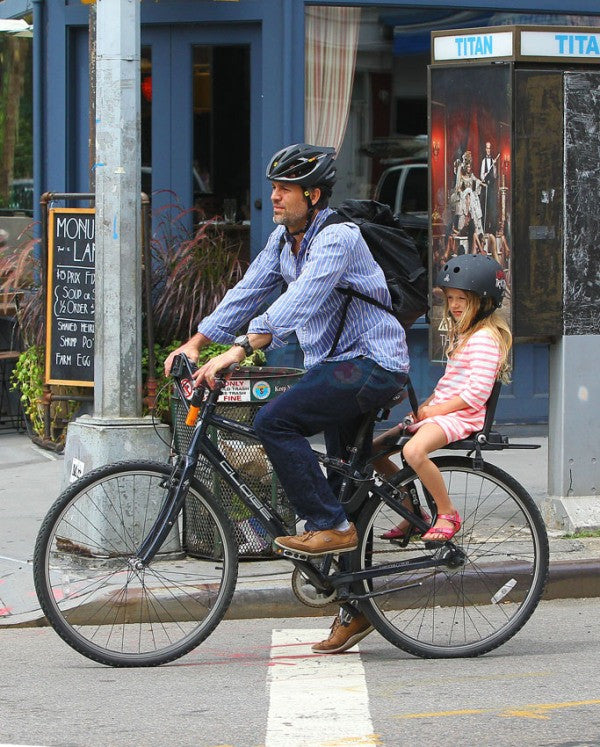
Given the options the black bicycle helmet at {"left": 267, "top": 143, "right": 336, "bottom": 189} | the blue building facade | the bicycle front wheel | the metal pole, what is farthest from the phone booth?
the blue building facade

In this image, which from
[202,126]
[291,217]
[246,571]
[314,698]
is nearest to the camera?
[314,698]

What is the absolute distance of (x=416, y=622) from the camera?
17.9ft

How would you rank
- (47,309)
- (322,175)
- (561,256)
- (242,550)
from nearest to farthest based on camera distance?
(322,175) → (242,550) → (561,256) → (47,309)

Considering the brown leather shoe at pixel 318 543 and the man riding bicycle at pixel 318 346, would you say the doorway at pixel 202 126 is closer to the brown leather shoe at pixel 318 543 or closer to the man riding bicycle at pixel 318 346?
the man riding bicycle at pixel 318 346

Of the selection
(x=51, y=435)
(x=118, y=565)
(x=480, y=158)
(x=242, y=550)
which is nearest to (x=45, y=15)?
(x=51, y=435)

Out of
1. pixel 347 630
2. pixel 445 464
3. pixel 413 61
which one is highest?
pixel 413 61

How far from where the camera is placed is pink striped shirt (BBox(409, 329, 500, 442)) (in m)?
5.35

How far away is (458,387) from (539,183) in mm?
2226

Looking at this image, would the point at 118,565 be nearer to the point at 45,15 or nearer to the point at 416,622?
the point at 416,622

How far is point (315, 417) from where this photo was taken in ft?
16.9

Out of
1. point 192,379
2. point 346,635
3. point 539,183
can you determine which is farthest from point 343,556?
point 539,183

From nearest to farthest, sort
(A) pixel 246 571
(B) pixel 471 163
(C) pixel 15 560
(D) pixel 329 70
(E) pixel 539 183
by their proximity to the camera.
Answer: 1. (A) pixel 246 571
2. (C) pixel 15 560
3. (E) pixel 539 183
4. (B) pixel 471 163
5. (D) pixel 329 70

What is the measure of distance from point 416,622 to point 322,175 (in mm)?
1826

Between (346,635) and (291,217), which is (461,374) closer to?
(291,217)
